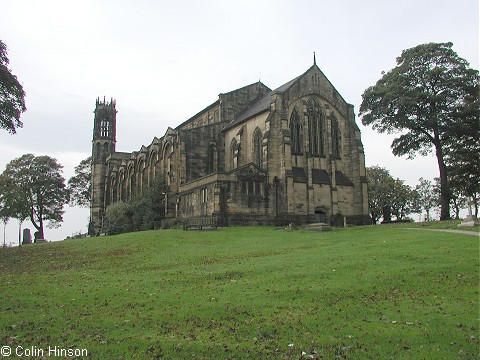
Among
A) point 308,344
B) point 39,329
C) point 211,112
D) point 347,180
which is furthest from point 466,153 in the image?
point 39,329

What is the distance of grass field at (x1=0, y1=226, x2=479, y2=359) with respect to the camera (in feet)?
33.9

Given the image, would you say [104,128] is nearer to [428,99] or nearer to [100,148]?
[100,148]

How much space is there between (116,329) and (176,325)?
4.89 ft

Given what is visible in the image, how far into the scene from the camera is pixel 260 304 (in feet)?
43.9

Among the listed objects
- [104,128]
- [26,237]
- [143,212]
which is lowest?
[26,237]

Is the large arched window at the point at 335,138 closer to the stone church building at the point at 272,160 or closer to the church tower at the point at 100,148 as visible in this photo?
the stone church building at the point at 272,160

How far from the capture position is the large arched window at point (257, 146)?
47362 millimetres

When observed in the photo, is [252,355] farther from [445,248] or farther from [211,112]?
[211,112]

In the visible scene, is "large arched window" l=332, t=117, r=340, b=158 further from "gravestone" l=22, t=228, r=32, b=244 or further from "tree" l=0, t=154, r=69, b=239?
"tree" l=0, t=154, r=69, b=239

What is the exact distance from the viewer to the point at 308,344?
10398 mm

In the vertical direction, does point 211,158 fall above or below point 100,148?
below

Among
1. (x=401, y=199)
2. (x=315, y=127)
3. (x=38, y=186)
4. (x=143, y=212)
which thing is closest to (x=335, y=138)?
(x=315, y=127)

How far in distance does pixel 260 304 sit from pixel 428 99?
34277 millimetres

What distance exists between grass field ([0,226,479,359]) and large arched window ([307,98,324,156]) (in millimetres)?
24570
